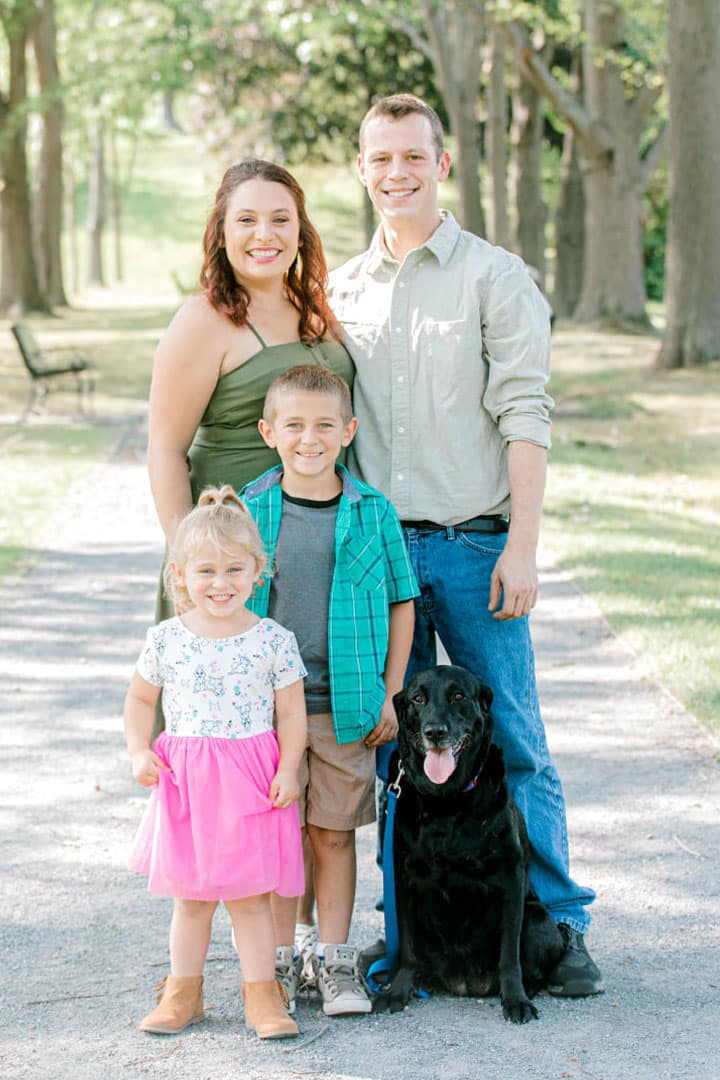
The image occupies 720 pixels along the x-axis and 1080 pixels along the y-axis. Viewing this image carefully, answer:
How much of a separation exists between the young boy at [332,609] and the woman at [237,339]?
0.60 ft

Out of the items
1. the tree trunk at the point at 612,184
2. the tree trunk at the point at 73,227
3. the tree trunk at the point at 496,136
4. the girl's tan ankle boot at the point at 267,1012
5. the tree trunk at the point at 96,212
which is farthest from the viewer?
the tree trunk at the point at 96,212

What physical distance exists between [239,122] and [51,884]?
37.7 m

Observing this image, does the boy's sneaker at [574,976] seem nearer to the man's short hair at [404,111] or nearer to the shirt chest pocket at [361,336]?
the shirt chest pocket at [361,336]

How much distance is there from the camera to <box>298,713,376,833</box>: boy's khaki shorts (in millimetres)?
3787

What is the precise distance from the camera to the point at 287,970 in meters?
3.81

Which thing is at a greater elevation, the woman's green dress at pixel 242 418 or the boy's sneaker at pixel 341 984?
the woman's green dress at pixel 242 418

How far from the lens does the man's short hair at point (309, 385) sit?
12.1 feet

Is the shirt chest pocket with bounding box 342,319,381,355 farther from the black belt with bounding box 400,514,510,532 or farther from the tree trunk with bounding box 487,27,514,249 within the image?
the tree trunk with bounding box 487,27,514,249

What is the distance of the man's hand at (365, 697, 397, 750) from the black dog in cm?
13

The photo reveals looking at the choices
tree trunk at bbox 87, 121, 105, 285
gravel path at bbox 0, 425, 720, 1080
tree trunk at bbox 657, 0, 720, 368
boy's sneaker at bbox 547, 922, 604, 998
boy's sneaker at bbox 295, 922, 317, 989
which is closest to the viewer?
gravel path at bbox 0, 425, 720, 1080

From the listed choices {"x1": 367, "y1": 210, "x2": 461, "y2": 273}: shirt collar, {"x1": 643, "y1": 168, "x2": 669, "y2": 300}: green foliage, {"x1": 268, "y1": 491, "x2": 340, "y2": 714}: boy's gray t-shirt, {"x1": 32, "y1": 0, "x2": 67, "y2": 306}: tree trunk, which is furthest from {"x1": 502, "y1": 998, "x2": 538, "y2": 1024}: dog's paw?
{"x1": 643, "y1": 168, "x2": 669, "y2": 300}: green foliage

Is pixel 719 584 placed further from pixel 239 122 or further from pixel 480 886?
pixel 239 122

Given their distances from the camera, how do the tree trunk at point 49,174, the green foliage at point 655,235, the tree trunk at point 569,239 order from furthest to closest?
1. the green foliage at point 655,235
2. the tree trunk at point 49,174
3. the tree trunk at point 569,239

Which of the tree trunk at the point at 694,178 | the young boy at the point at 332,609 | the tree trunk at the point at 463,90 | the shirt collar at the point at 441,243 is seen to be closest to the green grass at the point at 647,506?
the tree trunk at the point at 694,178
